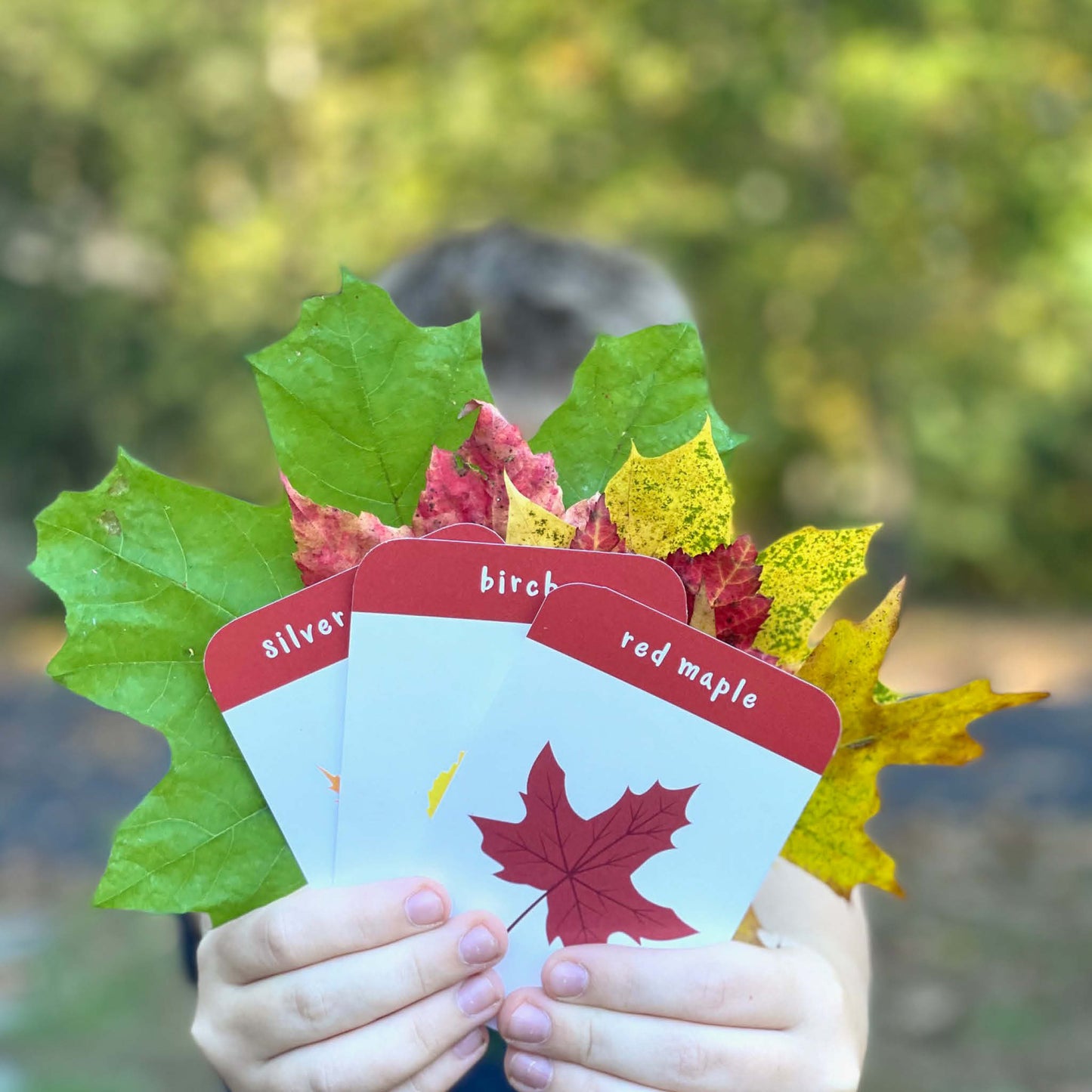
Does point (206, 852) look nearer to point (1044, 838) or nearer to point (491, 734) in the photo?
point (491, 734)

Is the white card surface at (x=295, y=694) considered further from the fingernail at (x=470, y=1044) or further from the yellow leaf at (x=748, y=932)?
the yellow leaf at (x=748, y=932)

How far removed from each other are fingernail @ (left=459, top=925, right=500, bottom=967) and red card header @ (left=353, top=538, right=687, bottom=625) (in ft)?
0.63

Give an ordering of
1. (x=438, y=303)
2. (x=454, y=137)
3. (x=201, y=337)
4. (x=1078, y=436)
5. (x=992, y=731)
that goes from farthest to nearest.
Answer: (x=1078, y=436)
(x=201, y=337)
(x=454, y=137)
(x=992, y=731)
(x=438, y=303)

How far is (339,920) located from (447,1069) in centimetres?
12

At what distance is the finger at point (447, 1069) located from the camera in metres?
0.68

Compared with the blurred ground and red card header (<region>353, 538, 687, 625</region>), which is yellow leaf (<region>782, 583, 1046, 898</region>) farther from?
the blurred ground

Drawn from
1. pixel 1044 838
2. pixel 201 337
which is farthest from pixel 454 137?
pixel 1044 838

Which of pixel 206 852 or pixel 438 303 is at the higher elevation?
pixel 438 303

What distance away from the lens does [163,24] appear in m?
7.43

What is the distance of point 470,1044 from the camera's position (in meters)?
0.69

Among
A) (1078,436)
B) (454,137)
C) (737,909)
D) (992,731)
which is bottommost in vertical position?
(737,909)

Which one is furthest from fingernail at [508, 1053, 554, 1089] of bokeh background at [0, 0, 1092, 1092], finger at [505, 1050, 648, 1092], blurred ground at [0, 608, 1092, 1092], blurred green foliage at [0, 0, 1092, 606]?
blurred green foliage at [0, 0, 1092, 606]

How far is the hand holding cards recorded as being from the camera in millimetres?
632

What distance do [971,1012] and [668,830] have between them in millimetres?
3000
